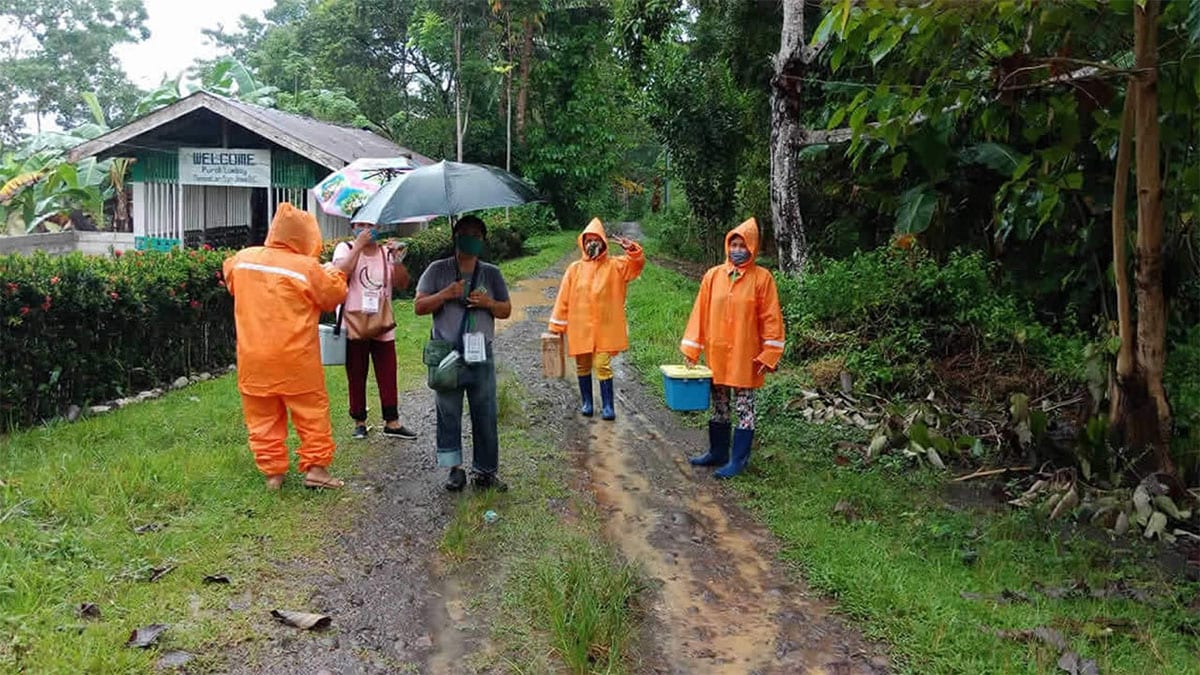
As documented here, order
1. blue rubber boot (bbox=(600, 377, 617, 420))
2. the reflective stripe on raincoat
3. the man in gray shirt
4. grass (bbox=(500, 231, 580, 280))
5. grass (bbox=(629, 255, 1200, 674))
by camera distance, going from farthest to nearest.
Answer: grass (bbox=(500, 231, 580, 280)) → blue rubber boot (bbox=(600, 377, 617, 420)) → the man in gray shirt → the reflective stripe on raincoat → grass (bbox=(629, 255, 1200, 674))

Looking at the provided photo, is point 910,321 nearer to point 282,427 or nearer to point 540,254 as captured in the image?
point 282,427

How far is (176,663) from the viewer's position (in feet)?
11.1

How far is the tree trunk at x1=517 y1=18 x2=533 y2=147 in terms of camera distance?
29059mm

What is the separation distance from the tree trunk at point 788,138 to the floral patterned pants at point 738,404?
4.98m

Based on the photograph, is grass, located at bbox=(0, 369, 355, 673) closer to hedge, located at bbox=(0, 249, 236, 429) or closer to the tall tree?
hedge, located at bbox=(0, 249, 236, 429)

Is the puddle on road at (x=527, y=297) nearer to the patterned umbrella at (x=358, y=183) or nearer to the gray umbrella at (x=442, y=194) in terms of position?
the patterned umbrella at (x=358, y=183)

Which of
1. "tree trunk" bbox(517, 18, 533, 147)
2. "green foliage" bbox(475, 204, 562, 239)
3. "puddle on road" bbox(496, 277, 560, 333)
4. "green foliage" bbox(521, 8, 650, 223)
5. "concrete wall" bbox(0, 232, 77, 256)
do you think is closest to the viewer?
"puddle on road" bbox(496, 277, 560, 333)

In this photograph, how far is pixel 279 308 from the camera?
5.09 meters

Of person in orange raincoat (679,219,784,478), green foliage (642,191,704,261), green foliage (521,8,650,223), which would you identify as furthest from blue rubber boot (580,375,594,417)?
green foliage (521,8,650,223)

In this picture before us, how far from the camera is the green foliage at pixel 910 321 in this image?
835 cm

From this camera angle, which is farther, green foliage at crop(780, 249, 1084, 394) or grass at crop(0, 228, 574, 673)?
green foliage at crop(780, 249, 1084, 394)

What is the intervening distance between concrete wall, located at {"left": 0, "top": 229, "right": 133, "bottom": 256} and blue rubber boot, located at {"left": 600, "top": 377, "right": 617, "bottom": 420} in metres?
11.1

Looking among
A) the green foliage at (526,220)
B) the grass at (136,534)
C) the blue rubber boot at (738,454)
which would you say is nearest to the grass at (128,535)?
the grass at (136,534)

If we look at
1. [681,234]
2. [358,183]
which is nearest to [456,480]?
[358,183]
